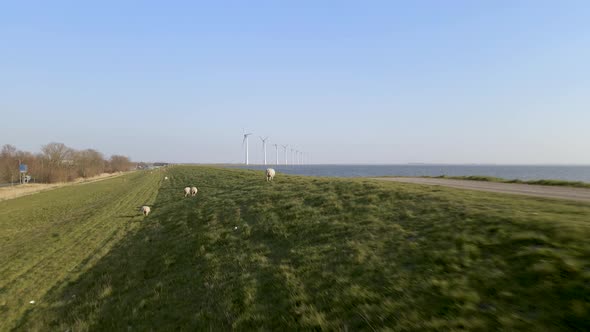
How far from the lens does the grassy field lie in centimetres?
620

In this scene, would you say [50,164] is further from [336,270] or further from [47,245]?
[336,270]

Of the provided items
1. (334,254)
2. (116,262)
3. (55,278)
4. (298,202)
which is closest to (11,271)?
(55,278)

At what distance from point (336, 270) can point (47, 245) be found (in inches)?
976

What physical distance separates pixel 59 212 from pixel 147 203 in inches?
445

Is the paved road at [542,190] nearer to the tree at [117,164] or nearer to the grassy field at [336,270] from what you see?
the grassy field at [336,270]

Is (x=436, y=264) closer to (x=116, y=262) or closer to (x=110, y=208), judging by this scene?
(x=116, y=262)

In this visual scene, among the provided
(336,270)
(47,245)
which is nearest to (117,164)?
(47,245)

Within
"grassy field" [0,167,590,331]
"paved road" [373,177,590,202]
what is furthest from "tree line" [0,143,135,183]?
"paved road" [373,177,590,202]

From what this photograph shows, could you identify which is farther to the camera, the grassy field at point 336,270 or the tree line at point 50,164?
the tree line at point 50,164

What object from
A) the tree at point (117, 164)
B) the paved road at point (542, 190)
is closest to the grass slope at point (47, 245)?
the paved road at point (542, 190)

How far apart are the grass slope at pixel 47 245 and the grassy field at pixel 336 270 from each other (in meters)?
0.15

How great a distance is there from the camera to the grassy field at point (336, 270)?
620 cm

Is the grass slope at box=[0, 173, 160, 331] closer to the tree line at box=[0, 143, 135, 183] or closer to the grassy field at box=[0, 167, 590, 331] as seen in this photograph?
the grassy field at box=[0, 167, 590, 331]

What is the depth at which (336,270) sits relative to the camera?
362 inches
